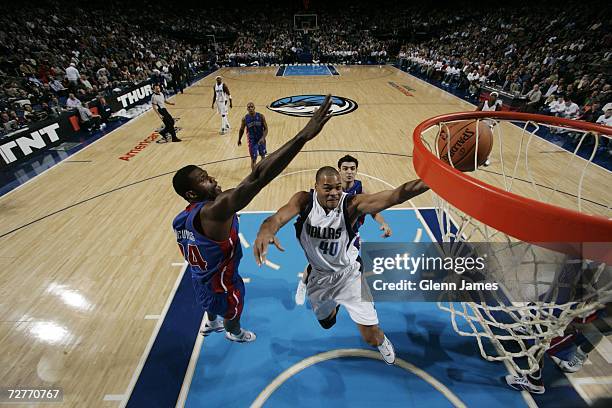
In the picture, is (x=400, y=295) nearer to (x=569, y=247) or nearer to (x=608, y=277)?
(x=608, y=277)

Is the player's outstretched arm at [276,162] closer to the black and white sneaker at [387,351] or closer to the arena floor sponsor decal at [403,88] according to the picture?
the black and white sneaker at [387,351]

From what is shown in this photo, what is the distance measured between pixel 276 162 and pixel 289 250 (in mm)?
3085

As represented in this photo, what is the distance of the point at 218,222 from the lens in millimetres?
2148

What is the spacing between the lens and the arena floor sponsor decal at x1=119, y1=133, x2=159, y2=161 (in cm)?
829

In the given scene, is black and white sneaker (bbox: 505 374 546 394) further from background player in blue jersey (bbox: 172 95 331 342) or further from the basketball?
background player in blue jersey (bbox: 172 95 331 342)

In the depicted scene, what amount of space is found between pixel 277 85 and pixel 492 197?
17.2 m

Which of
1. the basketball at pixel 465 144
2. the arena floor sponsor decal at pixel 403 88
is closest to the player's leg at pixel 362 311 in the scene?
the basketball at pixel 465 144

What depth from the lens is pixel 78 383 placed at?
3062mm

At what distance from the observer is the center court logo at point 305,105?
1198 centimetres

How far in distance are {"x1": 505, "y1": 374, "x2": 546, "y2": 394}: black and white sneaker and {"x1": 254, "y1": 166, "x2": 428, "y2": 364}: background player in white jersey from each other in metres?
1.03

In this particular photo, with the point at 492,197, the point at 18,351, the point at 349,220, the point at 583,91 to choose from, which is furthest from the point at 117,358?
the point at 583,91

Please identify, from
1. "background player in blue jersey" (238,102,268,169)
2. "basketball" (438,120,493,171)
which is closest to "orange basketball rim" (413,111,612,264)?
Result: "basketball" (438,120,493,171)

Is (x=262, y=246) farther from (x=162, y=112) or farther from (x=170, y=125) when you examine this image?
(x=170, y=125)

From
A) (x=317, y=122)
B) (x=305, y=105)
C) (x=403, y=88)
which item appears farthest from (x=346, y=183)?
(x=403, y=88)
